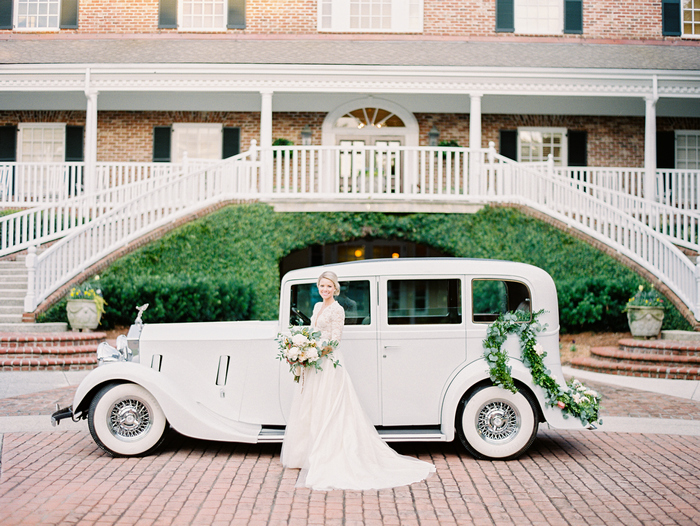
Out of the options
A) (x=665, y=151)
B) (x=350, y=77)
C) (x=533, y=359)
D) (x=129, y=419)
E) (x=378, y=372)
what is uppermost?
(x=350, y=77)

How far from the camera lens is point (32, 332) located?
34.6 ft

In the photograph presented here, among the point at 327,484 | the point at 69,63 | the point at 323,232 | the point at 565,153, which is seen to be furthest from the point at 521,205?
the point at 69,63

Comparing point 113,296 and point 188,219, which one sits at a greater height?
point 188,219

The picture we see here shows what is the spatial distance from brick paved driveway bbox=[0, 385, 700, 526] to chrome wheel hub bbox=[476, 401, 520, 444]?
8.7 inches

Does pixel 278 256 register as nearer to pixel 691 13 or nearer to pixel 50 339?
pixel 50 339

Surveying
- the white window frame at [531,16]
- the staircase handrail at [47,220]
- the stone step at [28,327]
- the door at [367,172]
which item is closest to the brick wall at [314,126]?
the door at [367,172]

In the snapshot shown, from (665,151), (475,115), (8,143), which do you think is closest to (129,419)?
(475,115)

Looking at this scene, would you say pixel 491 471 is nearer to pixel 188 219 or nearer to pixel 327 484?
pixel 327 484

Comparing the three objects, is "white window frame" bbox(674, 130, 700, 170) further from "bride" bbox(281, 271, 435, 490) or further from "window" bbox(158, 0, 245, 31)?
"bride" bbox(281, 271, 435, 490)

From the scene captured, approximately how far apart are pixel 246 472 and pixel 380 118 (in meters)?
13.5

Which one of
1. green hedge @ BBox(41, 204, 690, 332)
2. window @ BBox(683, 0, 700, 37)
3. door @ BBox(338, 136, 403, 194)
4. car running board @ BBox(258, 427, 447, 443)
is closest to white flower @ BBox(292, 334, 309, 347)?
car running board @ BBox(258, 427, 447, 443)

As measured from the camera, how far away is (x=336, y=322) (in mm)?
5320

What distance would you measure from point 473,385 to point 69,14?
56.9 feet

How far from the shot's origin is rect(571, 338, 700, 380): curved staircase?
9.92 metres
